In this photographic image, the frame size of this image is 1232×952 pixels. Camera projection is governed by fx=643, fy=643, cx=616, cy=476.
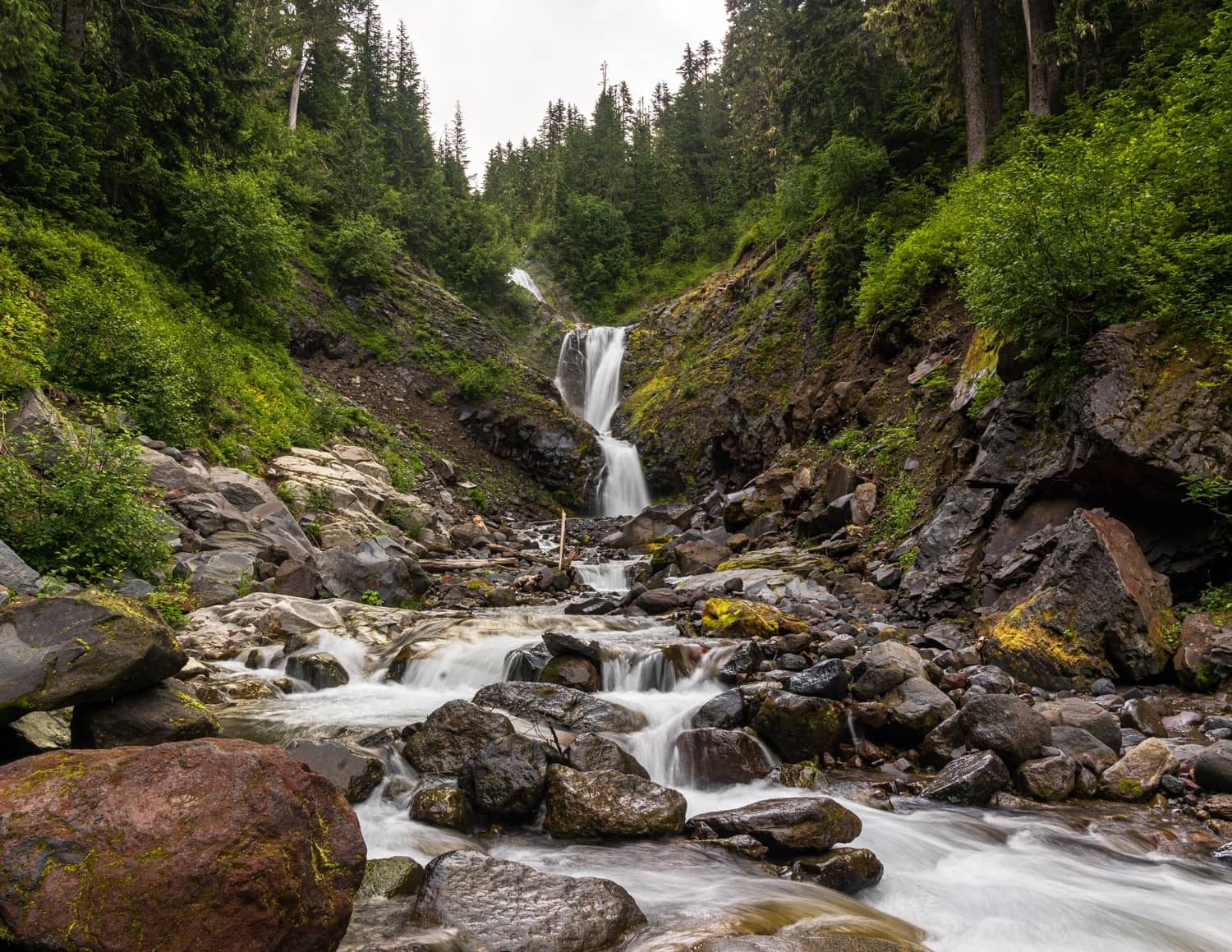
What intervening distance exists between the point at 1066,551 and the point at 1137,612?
1.02 metres

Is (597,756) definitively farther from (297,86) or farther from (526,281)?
(526,281)

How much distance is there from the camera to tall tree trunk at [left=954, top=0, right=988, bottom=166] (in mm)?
18859

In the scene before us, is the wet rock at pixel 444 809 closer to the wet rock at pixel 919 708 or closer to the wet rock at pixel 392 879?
the wet rock at pixel 392 879

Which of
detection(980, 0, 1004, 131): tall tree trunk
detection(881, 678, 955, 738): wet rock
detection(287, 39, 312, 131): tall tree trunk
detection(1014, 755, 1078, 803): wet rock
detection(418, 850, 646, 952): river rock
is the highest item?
detection(287, 39, 312, 131): tall tree trunk

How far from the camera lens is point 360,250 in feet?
107

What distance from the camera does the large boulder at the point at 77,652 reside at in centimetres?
419

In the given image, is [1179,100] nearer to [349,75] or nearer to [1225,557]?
[1225,557]

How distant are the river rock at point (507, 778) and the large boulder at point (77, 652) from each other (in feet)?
8.35

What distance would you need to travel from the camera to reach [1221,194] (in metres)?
8.77

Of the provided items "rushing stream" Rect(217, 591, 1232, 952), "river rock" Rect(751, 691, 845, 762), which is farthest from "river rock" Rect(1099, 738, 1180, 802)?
"river rock" Rect(751, 691, 845, 762)

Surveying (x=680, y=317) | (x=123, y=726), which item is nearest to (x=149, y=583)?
(x=123, y=726)

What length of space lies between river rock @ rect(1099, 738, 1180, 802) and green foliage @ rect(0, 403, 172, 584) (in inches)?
423

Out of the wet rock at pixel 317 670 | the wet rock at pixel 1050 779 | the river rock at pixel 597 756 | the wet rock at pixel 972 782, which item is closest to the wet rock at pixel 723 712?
the river rock at pixel 597 756

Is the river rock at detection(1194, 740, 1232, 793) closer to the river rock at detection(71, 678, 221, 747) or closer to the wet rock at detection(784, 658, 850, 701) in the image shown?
the wet rock at detection(784, 658, 850, 701)
